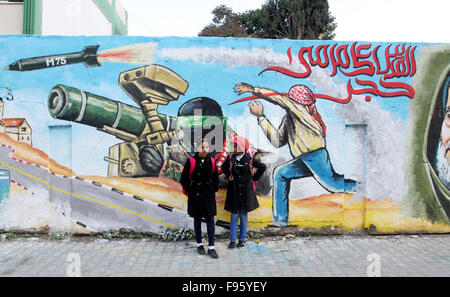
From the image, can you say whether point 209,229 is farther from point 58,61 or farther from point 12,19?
point 12,19

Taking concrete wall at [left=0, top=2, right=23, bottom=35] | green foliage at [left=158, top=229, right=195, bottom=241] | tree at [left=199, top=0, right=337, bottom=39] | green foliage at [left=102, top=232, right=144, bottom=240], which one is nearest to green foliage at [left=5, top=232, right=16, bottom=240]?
green foliage at [left=102, top=232, right=144, bottom=240]

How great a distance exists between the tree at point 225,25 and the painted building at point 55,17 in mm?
17951

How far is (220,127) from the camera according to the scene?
555 cm

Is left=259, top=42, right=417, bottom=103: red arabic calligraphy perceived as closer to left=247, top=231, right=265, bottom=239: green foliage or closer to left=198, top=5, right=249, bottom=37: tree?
left=247, top=231, right=265, bottom=239: green foliage

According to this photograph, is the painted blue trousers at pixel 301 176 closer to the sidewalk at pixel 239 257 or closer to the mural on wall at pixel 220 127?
the mural on wall at pixel 220 127

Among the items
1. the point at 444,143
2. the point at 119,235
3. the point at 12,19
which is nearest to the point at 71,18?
the point at 12,19

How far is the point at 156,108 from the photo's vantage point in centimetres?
551

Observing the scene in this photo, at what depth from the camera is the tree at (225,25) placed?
1148 inches

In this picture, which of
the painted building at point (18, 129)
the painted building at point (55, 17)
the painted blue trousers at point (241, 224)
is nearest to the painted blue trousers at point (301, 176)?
the painted blue trousers at point (241, 224)
